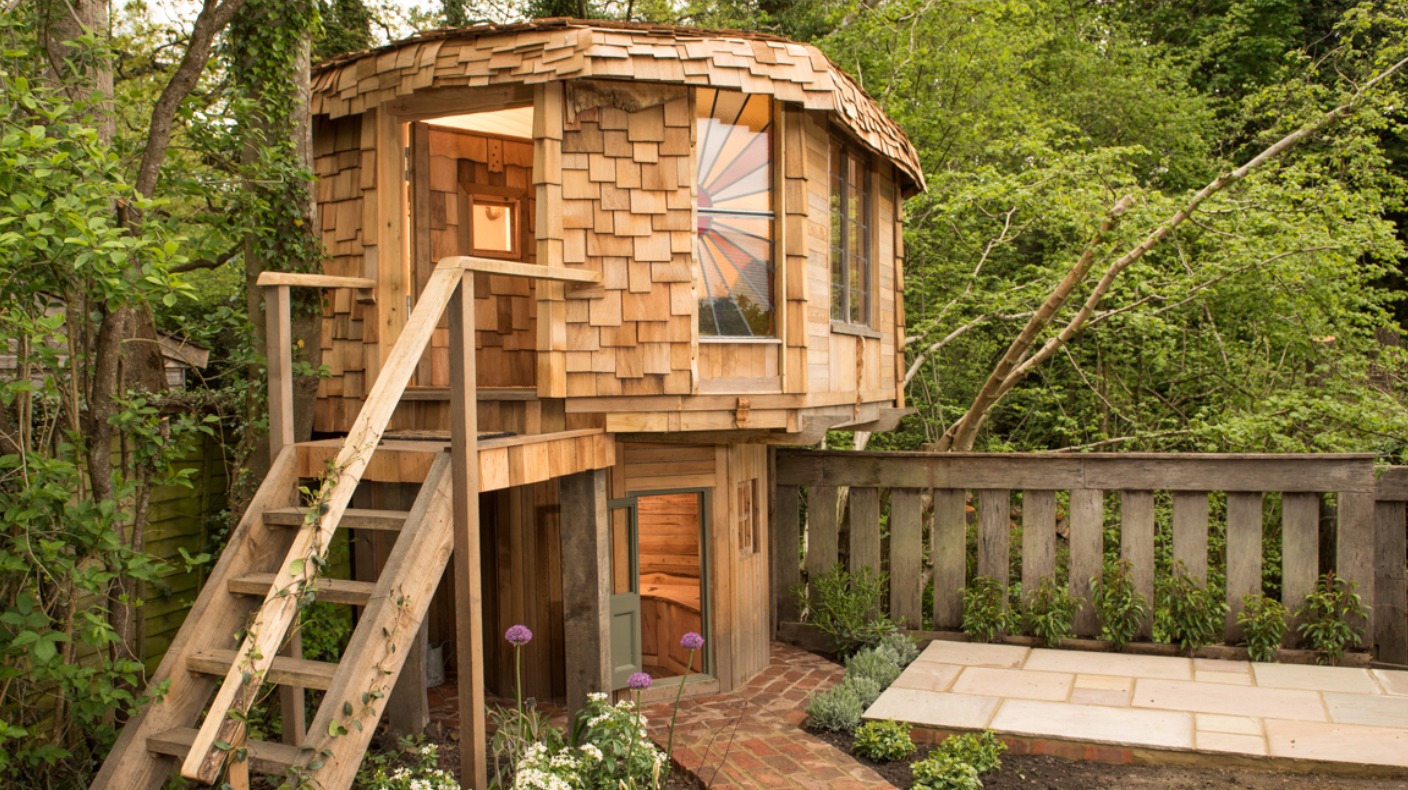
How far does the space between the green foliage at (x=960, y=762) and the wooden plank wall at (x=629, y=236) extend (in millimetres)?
2420

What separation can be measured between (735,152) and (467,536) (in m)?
2.81

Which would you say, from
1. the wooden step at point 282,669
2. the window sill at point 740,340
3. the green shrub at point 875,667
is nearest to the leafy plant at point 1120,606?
the green shrub at point 875,667

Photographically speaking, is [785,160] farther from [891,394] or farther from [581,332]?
[891,394]

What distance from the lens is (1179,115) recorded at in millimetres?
13516

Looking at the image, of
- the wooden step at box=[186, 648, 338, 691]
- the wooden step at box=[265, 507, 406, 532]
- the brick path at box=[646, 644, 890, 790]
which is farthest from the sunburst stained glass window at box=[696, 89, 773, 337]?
the wooden step at box=[186, 648, 338, 691]

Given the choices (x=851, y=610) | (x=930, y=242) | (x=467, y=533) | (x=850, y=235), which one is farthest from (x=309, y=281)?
(x=930, y=242)

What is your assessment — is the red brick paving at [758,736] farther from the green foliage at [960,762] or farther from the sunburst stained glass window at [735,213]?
the sunburst stained glass window at [735,213]

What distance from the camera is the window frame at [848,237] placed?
22.1ft

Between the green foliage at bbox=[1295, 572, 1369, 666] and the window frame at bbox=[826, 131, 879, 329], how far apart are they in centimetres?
374

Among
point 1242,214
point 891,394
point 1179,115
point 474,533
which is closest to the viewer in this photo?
point 474,533

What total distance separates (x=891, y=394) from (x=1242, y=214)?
4.00 m

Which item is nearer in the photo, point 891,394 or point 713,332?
point 713,332

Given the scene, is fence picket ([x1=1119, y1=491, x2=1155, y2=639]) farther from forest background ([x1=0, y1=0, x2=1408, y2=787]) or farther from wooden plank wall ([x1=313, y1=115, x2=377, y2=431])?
wooden plank wall ([x1=313, y1=115, x2=377, y2=431])

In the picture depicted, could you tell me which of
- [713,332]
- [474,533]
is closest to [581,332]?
[713,332]
